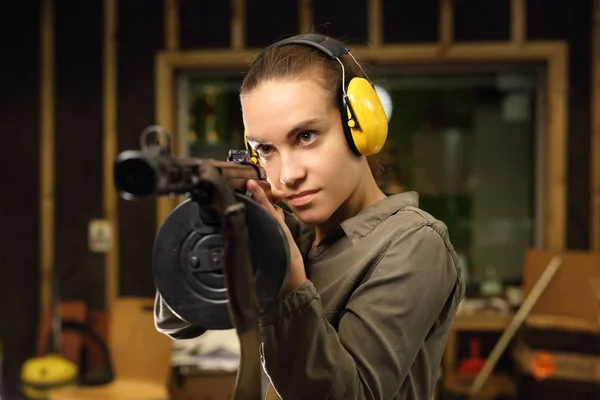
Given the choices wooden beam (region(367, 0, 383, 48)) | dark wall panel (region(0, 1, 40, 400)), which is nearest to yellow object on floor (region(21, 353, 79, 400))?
dark wall panel (region(0, 1, 40, 400))

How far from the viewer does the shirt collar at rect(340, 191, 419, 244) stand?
3.24 feet

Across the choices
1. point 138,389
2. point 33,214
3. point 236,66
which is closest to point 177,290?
point 138,389

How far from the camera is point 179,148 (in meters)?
4.09

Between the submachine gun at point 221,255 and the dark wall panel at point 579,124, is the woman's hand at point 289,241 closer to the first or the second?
the submachine gun at point 221,255

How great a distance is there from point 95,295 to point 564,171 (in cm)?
300

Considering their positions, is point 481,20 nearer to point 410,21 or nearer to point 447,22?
point 447,22

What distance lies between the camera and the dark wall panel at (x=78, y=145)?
4.12 meters

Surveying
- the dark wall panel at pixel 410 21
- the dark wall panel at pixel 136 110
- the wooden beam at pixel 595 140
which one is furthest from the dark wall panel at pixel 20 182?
the wooden beam at pixel 595 140

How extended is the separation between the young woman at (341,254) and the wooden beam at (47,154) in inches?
139

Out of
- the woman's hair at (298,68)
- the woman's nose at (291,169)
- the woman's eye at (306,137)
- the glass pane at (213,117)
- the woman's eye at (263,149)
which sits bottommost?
the woman's nose at (291,169)

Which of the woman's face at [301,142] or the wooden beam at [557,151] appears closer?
the woman's face at [301,142]

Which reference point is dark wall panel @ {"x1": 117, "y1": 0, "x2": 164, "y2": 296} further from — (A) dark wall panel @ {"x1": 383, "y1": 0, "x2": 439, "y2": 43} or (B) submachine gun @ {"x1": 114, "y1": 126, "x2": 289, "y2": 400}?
(B) submachine gun @ {"x1": 114, "y1": 126, "x2": 289, "y2": 400}

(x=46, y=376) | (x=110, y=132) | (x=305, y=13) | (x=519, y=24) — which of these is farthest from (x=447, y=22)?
(x=46, y=376)

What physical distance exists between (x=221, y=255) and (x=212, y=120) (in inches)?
148
